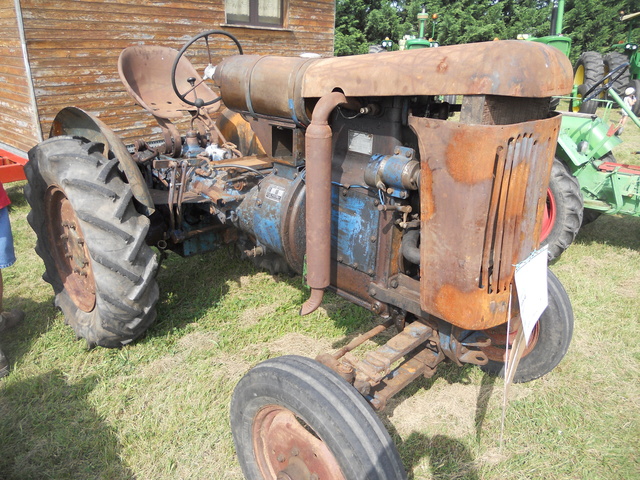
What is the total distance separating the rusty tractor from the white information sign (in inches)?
1.7

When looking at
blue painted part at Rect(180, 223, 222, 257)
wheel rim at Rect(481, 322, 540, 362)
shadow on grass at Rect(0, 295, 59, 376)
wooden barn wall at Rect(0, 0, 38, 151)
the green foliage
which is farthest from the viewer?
the green foliage

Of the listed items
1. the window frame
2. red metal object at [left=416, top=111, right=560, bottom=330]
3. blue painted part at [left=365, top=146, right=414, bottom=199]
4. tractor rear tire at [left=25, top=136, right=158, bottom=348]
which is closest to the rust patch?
red metal object at [left=416, top=111, right=560, bottom=330]

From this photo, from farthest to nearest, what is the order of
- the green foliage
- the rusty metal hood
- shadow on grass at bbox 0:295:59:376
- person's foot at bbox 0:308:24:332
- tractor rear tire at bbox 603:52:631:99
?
the green foliage < tractor rear tire at bbox 603:52:631:99 < person's foot at bbox 0:308:24:332 < shadow on grass at bbox 0:295:59:376 < the rusty metal hood

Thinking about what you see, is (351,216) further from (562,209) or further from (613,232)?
(613,232)

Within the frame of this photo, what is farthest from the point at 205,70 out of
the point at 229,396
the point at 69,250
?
the point at 229,396

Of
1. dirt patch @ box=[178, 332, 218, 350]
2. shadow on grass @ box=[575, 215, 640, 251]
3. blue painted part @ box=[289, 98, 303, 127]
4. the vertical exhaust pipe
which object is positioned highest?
blue painted part @ box=[289, 98, 303, 127]

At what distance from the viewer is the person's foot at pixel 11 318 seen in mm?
3005

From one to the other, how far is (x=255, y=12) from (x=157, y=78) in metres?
4.33

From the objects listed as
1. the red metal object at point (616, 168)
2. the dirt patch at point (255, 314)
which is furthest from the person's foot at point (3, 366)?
the red metal object at point (616, 168)

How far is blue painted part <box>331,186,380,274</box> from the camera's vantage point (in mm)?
2049

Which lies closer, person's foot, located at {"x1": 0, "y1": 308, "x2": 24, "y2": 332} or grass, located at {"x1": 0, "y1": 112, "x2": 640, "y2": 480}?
grass, located at {"x1": 0, "y1": 112, "x2": 640, "y2": 480}

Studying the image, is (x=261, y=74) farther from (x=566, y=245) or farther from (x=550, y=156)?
(x=566, y=245)

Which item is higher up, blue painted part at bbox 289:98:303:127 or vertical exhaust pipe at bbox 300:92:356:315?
blue painted part at bbox 289:98:303:127

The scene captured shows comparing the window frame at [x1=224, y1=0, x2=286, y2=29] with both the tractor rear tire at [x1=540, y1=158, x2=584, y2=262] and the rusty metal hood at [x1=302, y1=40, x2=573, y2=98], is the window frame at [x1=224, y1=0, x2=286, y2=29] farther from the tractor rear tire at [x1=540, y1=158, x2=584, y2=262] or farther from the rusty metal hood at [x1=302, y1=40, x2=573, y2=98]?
the rusty metal hood at [x1=302, y1=40, x2=573, y2=98]
